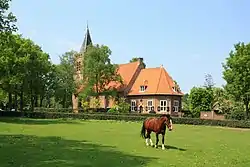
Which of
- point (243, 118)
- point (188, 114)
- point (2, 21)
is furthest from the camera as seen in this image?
point (188, 114)

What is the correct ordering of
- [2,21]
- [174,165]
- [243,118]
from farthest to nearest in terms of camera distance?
[243,118]
[2,21]
[174,165]

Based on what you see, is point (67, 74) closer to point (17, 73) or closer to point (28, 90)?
point (28, 90)

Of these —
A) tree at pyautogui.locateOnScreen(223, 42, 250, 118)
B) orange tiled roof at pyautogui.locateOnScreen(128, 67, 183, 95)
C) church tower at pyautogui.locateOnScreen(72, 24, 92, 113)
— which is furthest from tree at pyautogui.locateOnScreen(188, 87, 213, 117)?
church tower at pyautogui.locateOnScreen(72, 24, 92, 113)

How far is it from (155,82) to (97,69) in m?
13.9

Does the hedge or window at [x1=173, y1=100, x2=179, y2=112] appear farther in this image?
window at [x1=173, y1=100, x2=179, y2=112]

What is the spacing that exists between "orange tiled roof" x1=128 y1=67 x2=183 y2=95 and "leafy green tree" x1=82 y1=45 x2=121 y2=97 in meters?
7.21

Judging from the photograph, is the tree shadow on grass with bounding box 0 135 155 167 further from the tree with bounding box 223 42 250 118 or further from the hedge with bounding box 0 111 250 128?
the tree with bounding box 223 42 250 118

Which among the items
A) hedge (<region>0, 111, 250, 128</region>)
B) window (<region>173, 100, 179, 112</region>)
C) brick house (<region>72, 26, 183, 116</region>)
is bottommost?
hedge (<region>0, 111, 250, 128</region>)

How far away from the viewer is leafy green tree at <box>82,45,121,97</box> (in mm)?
86375

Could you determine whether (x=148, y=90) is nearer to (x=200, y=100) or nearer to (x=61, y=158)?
(x=200, y=100)

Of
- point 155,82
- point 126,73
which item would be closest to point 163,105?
Answer: point 155,82

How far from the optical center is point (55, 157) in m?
17.4

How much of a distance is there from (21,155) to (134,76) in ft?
258

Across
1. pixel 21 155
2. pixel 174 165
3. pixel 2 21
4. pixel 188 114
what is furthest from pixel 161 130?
pixel 188 114
